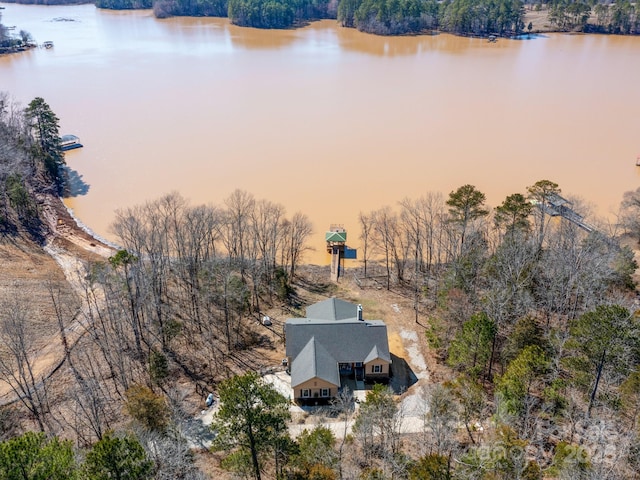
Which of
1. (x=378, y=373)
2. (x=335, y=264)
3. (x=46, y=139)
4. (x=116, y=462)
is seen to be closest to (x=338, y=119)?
(x=335, y=264)

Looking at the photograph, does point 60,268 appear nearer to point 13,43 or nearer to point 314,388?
point 314,388

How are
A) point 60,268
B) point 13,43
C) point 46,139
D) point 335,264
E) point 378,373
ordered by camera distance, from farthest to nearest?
1. point 13,43
2. point 46,139
3. point 335,264
4. point 60,268
5. point 378,373

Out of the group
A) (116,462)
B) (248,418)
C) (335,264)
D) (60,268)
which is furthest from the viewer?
(335,264)

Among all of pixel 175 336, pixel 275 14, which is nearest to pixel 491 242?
pixel 175 336

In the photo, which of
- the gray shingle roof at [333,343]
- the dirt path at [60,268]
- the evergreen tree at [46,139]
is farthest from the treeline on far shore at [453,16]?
the gray shingle roof at [333,343]

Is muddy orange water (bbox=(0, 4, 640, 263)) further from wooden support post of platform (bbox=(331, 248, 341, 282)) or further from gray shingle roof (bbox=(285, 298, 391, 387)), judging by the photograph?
gray shingle roof (bbox=(285, 298, 391, 387))

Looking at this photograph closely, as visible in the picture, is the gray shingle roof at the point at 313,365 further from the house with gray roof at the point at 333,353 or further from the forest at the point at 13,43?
the forest at the point at 13,43

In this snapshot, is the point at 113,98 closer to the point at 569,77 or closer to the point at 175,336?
the point at 175,336
